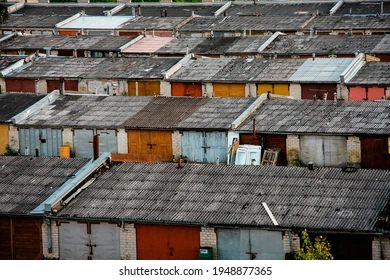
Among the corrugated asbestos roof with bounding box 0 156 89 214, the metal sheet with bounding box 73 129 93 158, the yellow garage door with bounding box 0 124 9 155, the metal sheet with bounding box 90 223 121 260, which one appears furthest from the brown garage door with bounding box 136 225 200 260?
the yellow garage door with bounding box 0 124 9 155

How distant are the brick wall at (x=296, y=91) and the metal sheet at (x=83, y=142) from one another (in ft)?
42.2

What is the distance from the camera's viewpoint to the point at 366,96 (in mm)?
53031

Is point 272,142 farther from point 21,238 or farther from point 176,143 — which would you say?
point 21,238

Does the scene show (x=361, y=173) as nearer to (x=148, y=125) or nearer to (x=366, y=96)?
(x=148, y=125)

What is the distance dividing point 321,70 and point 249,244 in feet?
84.7

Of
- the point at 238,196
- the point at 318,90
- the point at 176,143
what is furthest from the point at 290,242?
the point at 318,90

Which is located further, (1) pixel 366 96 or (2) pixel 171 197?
(1) pixel 366 96

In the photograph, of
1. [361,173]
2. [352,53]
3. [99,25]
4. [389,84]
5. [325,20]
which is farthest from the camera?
[99,25]

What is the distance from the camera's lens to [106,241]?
32688mm

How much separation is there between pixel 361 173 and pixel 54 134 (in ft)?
56.0

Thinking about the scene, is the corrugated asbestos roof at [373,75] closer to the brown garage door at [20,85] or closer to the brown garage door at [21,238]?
the brown garage door at [20,85]

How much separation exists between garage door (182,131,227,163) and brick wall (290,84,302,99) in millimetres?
11811

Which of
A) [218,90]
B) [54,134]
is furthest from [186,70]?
[54,134]

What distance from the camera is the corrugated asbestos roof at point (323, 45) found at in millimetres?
63000
